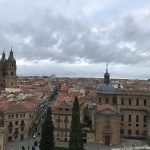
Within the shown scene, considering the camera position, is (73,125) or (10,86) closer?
(73,125)

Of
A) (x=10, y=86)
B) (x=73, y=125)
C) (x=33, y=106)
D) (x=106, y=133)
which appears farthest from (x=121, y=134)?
(x=10, y=86)

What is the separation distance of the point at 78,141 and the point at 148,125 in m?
20.9

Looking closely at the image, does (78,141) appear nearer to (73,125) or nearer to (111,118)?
(73,125)

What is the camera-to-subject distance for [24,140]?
299 ft

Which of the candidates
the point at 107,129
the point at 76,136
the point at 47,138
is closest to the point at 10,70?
the point at 107,129

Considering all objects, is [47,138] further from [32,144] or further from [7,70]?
[7,70]

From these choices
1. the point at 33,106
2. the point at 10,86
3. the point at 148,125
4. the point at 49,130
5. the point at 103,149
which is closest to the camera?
the point at 49,130

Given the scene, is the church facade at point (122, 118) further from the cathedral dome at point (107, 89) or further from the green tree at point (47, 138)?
the green tree at point (47, 138)

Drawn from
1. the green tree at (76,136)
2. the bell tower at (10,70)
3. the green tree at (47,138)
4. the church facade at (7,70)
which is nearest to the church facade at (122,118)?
the green tree at (76,136)

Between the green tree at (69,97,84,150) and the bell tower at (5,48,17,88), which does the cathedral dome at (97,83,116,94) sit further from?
the bell tower at (5,48,17,88)

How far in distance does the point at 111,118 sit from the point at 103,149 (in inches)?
290

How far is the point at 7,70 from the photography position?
135625 millimetres

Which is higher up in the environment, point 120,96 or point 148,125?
point 120,96

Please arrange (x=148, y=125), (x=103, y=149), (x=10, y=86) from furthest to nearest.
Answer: (x=10, y=86) < (x=148, y=125) < (x=103, y=149)
